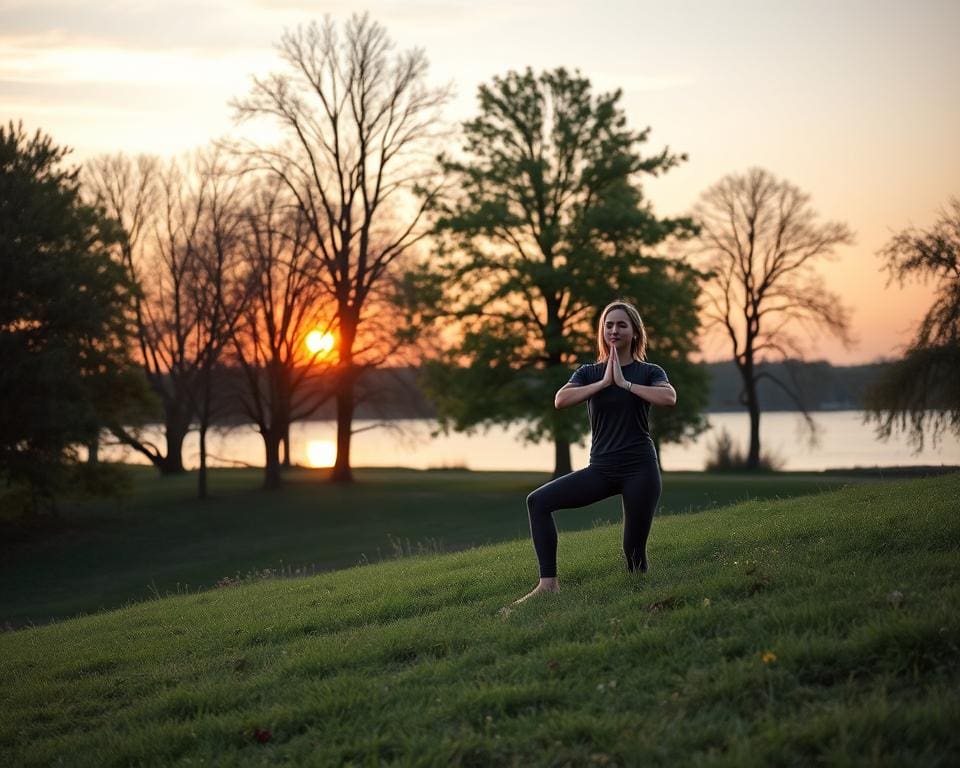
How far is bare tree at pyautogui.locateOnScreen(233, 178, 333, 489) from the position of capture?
3947 cm

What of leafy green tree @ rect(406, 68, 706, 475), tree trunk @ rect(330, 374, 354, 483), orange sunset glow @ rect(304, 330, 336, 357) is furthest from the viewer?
orange sunset glow @ rect(304, 330, 336, 357)

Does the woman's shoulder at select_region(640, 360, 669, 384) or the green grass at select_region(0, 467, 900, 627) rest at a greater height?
the woman's shoulder at select_region(640, 360, 669, 384)

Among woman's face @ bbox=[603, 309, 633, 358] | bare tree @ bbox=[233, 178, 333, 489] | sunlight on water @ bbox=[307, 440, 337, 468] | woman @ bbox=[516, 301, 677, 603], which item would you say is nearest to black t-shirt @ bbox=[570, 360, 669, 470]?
woman @ bbox=[516, 301, 677, 603]

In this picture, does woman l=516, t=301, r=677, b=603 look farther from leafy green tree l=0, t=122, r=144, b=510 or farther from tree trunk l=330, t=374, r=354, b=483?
tree trunk l=330, t=374, r=354, b=483

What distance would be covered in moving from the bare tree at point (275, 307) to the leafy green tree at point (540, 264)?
279 inches

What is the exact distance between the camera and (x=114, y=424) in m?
30.2

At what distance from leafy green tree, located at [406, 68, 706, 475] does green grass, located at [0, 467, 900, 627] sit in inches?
167

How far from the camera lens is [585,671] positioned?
532 cm

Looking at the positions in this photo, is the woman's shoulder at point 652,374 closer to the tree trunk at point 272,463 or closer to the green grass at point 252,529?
the green grass at point 252,529

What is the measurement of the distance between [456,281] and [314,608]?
91.3 feet

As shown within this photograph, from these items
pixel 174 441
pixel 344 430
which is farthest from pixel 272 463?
pixel 174 441

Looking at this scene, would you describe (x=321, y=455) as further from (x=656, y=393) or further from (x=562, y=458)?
(x=656, y=393)

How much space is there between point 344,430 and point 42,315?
18059 millimetres

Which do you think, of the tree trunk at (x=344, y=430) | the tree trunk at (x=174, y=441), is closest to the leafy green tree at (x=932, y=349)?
the tree trunk at (x=344, y=430)
